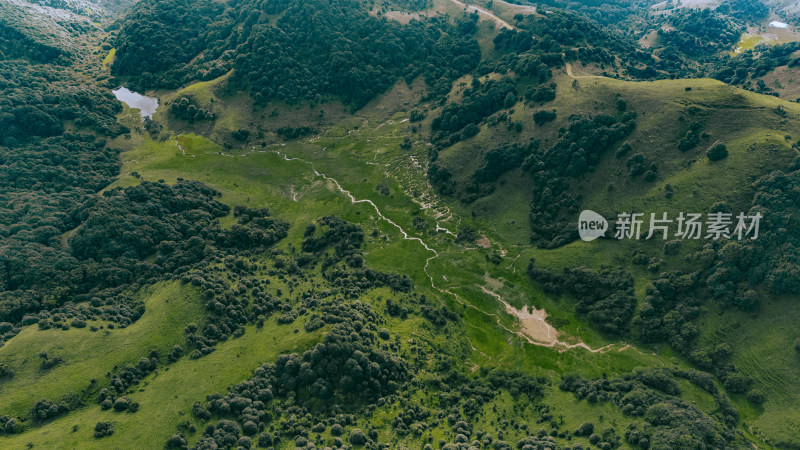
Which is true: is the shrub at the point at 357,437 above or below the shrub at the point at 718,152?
below

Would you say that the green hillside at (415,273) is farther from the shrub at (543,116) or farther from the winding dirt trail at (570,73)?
the shrub at (543,116)

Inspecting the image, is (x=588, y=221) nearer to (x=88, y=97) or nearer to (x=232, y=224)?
(x=232, y=224)

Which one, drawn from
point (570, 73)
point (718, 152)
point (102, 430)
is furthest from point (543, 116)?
point (102, 430)

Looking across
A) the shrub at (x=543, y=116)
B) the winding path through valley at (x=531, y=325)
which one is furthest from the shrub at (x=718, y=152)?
the winding path through valley at (x=531, y=325)

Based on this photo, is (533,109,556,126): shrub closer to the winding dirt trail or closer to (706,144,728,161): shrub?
the winding dirt trail

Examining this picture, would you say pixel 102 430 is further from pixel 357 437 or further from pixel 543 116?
pixel 543 116

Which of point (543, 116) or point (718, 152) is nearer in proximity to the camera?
point (718, 152)

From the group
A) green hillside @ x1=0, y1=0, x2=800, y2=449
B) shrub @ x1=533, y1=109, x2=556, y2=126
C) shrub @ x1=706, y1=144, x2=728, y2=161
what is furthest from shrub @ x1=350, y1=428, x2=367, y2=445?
shrub @ x1=706, y1=144, x2=728, y2=161

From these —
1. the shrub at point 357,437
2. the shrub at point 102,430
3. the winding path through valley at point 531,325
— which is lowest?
the shrub at point 102,430

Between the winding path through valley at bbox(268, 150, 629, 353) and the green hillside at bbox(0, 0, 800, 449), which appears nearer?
the green hillside at bbox(0, 0, 800, 449)

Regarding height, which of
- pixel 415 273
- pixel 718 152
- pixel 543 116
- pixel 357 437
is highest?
pixel 718 152

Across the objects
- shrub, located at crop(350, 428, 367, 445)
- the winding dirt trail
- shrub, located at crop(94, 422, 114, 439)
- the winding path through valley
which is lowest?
shrub, located at crop(94, 422, 114, 439)
